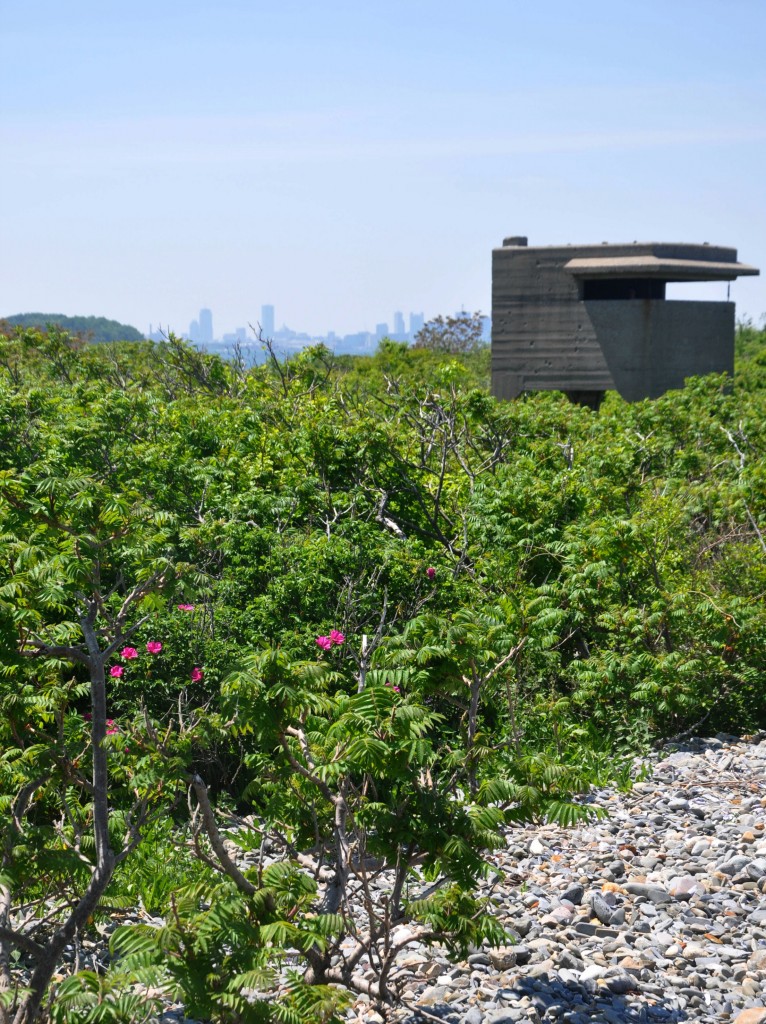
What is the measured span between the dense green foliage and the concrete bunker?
7576 millimetres

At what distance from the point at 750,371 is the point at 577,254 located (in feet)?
25.8

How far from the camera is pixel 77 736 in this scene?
17.6 ft

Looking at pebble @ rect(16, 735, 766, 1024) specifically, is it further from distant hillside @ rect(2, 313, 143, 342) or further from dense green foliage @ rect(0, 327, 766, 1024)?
distant hillside @ rect(2, 313, 143, 342)

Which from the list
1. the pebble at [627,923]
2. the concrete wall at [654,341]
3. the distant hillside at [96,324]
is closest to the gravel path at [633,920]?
the pebble at [627,923]

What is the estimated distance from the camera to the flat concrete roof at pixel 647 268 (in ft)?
82.4

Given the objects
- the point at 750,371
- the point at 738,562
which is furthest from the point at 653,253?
the point at 738,562

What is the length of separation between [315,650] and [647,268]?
19773 mm

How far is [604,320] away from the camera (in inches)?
1014

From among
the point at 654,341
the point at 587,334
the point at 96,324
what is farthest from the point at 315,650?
the point at 96,324

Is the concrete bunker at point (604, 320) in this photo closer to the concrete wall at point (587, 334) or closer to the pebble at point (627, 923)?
the concrete wall at point (587, 334)

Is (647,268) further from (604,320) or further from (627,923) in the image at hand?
(627,923)

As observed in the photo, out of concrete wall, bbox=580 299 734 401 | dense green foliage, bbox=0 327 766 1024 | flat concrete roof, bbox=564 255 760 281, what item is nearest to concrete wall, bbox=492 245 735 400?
concrete wall, bbox=580 299 734 401

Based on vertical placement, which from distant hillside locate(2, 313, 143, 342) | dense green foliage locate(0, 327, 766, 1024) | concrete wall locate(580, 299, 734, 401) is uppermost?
distant hillside locate(2, 313, 143, 342)

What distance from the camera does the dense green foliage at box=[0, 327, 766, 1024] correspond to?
4.01 m
